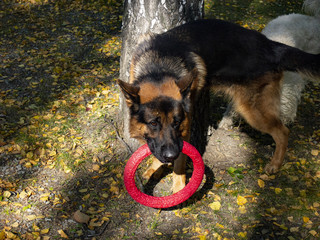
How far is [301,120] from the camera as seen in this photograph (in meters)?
5.87

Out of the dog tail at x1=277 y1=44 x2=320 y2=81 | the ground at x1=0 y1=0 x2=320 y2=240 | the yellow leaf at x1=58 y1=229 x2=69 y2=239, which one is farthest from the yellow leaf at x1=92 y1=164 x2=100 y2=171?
the dog tail at x1=277 y1=44 x2=320 y2=81

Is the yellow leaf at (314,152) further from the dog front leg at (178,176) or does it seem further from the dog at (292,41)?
the dog front leg at (178,176)

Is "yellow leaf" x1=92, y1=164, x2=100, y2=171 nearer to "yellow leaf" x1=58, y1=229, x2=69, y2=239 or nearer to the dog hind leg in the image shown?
"yellow leaf" x1=58, y1=229, x2=69, y2=239

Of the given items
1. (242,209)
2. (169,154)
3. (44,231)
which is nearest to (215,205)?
(242,209)

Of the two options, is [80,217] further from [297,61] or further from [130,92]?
[297,61]

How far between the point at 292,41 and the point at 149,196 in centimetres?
376

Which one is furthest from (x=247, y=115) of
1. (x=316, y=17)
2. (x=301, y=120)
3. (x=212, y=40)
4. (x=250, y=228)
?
(x=316, y=17)

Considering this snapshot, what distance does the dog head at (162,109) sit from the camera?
11.0 ft

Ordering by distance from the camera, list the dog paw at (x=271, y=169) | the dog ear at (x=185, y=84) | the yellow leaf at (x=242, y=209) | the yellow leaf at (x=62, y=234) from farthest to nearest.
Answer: the dog paw at (x=271, y=169) → the yellow leaf at (x=242, y=209) → the yellow leaf at (x=62, y=234) → the dog ear at (x=185, y=84)

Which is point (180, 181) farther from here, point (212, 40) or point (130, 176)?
point (212, 40)

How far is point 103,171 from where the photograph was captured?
4688 mm

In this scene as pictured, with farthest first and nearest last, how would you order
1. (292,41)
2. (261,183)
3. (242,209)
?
(292,41) → (261,183) → (242,209)

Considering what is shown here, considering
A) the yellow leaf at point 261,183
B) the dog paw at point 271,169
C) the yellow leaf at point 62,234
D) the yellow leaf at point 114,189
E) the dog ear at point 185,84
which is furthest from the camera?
the dog paw at point 271,169

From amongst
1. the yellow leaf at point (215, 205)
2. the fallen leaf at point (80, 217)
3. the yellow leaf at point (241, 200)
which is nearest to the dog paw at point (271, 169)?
the yellow leaf at point (241, 200)
